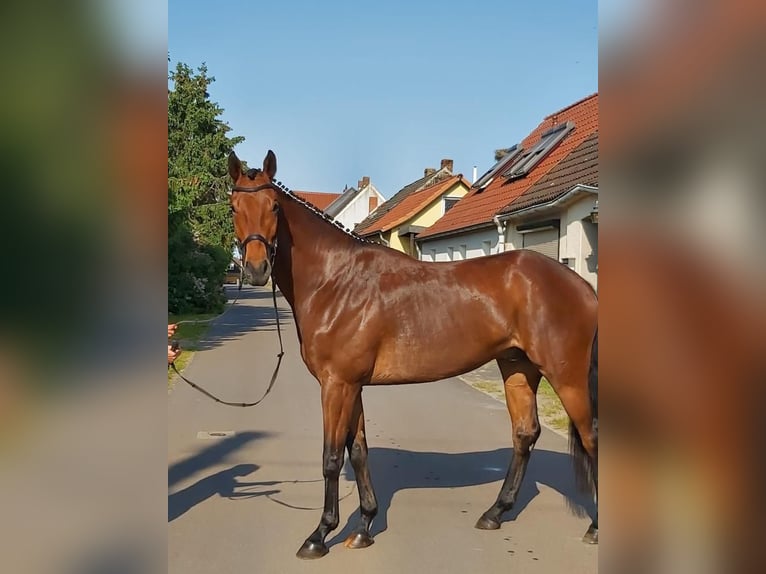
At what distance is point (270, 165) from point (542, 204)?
7643 millimetres

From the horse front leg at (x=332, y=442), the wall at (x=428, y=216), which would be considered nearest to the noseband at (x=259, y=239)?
the horse front leg at (x=332, y=442)

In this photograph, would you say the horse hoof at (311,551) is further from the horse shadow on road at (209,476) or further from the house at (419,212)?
the house at (419,212)

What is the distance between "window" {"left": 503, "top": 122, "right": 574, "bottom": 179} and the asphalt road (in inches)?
291

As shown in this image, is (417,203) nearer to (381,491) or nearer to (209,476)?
(209,476)

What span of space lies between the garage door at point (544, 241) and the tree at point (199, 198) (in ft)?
Answer: 33.8

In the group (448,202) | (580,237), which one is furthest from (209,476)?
(448,202)

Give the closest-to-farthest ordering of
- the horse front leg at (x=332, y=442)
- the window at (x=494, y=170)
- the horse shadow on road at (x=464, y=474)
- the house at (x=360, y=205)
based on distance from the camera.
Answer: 1. the horse front leg at (x=332, y=442)
2. the horse shadow on road at (x=464, y=474)
3. the window at (x=494, y=170)
4. the house at (x=360, y=205)

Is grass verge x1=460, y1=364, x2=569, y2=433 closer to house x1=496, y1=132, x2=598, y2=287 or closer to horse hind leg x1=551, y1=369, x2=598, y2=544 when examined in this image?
house x1=496, y1=132, x2=598, y2=287

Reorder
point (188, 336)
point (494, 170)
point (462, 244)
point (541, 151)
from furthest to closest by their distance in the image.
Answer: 1. point (494, 170)
2. point (462, 244)
3. point (188, 336)
4. point (541, 151)

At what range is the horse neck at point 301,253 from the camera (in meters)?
3.63

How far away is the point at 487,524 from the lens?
3941 millimetres

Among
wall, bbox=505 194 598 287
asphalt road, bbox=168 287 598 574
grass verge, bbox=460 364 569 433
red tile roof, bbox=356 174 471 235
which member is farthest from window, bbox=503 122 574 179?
red tile roof, bbox=356 174 471 235
